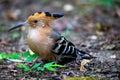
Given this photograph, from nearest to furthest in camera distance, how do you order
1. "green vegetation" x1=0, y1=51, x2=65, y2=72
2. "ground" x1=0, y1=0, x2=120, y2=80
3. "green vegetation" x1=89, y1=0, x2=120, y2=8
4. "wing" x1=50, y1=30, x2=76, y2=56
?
"green vegetation" x1=0, y1=51, x2=65, y2=72 → "ground" x1=0, y1=0, x2=120, y2=80 → "wing" x1=50, y1=30, x2=76, y2=56 → "green vegetation" x1=89, y1=0, x2=120, y2=8

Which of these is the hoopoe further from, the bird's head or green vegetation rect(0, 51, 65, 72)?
Answer: green vegetation rect(0, 51, 65, 72)

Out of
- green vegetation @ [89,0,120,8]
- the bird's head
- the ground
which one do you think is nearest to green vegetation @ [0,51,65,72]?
the ground

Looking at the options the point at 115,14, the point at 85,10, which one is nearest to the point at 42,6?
the point at 85,10

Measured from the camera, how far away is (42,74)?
5.21m

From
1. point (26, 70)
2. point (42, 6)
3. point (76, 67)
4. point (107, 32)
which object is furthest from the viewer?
point (42, 6)

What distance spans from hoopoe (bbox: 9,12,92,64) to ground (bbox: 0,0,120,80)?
0.21 metres

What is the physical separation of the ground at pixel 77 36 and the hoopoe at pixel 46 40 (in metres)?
0.21

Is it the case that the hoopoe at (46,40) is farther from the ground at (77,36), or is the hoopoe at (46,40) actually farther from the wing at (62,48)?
the ground at (77,36)

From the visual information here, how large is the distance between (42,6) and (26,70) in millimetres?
5789

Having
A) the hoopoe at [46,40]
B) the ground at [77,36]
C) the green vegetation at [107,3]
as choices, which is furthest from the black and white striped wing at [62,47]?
the green vegetation at [107,3]

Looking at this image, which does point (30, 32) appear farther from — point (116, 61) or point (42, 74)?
point (116, 61)

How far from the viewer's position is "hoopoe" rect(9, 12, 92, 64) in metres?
5.29

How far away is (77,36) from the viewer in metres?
8.20

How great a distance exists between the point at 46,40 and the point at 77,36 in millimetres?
2955
